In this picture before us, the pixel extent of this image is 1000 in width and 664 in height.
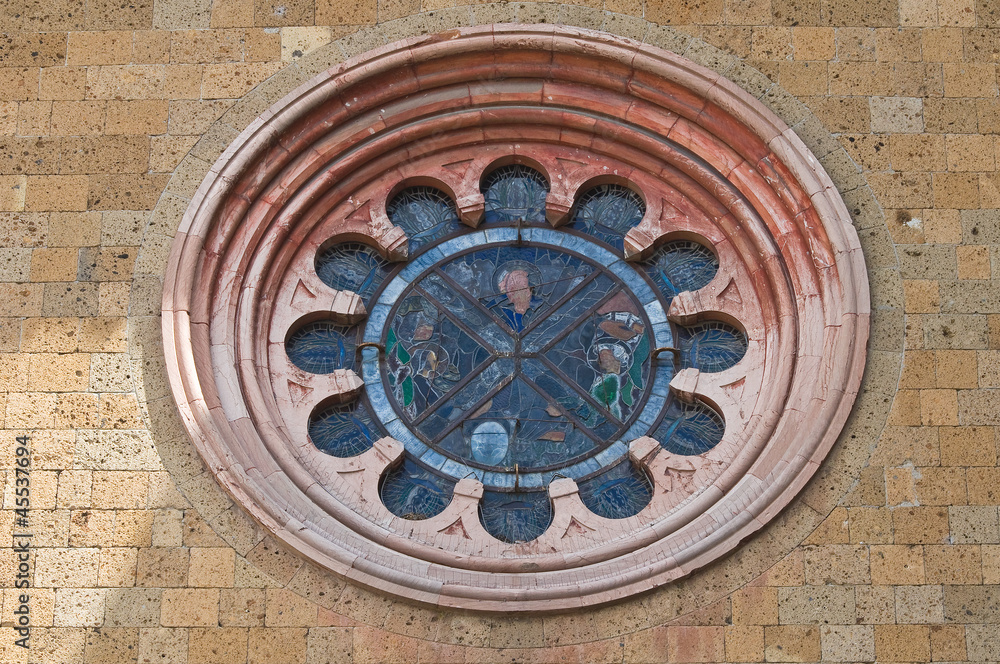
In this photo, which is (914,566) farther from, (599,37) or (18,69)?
(18,69)

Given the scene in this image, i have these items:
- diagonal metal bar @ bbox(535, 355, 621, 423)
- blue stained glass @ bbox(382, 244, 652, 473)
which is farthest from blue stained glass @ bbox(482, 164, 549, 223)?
diagonal metal bar @ bbox(535, 355, 621, 423)

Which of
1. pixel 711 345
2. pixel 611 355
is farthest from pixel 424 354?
pixel 711 345

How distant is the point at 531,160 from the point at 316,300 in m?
2.13

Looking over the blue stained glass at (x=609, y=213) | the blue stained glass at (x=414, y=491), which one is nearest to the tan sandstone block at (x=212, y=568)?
the blue stained glass at (x=414, y=491)

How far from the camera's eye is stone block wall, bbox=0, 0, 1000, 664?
1123 centimetres

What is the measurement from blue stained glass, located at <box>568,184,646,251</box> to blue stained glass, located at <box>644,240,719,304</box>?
32 cm

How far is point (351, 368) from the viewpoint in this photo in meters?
13.2

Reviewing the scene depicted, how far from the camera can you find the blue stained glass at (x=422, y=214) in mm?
13734

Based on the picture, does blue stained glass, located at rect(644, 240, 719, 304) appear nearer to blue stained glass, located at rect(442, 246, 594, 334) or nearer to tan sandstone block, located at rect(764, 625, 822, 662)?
blue stained glass, located at rect(442, 246, 594, 334)

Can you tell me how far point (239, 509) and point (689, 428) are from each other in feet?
11.4

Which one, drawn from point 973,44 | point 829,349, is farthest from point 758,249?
point 973,44

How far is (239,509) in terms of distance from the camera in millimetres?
11617

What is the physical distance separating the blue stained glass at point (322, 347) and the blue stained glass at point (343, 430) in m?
0.38

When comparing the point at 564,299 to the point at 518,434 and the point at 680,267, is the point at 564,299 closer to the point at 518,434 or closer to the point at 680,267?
the point at 680,267
